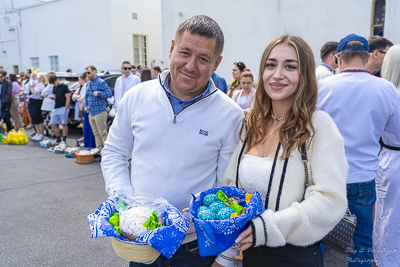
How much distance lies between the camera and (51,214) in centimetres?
436

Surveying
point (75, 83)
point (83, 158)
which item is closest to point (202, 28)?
point (83, 158)

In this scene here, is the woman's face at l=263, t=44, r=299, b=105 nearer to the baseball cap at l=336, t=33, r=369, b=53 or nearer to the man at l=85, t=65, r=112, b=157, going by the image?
the baseball cap at l=336, t=33, r=369, b=53

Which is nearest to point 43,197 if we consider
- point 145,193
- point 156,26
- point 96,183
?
point 96,183

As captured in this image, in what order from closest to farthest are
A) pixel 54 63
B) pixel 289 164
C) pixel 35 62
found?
pixel 289 164 < pixel 54 63 < pixel 35 62

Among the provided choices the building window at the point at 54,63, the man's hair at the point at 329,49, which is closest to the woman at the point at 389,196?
the man's hair at the point at 329,49

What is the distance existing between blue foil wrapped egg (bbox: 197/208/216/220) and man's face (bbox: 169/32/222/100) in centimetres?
70

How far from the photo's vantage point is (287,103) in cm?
177

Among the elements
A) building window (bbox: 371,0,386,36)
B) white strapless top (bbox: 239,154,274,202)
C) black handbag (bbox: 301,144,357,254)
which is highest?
building window (bbox: 371,0,386,36)

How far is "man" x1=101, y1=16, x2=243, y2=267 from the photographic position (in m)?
1.70

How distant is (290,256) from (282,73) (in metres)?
1.00

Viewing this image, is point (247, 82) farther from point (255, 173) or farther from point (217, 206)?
point (217, 206)

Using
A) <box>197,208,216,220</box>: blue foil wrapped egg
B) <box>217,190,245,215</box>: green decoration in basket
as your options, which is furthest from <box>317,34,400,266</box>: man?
<box>197,208,216,220</box>: blue foil wrapped egg

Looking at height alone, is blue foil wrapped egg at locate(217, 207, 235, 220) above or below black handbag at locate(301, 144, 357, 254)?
above

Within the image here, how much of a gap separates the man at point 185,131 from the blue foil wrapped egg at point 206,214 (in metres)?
0.32
